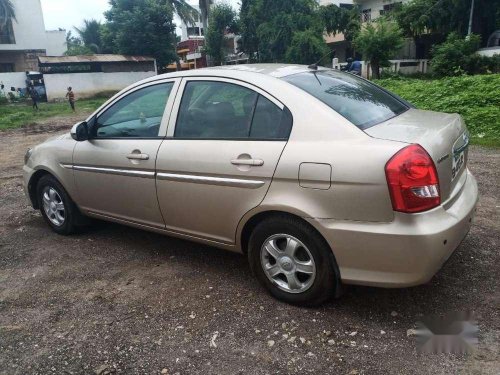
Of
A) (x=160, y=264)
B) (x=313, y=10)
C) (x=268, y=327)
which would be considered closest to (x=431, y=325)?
(x=268, y=327)

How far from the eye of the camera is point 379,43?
21.8m

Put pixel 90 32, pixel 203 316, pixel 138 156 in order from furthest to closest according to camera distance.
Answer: pixel 90 32, pixel 138 156, pixel 203 316

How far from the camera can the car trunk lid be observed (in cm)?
267

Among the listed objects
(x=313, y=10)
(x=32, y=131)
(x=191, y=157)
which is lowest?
(x=32, y=131)

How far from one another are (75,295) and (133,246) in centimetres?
94

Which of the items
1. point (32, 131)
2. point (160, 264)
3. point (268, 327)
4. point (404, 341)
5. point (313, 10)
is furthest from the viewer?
point (313, 10)

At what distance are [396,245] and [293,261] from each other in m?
0.70

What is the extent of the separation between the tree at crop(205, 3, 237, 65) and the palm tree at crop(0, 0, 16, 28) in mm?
16069

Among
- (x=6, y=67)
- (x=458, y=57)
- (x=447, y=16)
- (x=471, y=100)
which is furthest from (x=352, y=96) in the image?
(x=6, y=67)

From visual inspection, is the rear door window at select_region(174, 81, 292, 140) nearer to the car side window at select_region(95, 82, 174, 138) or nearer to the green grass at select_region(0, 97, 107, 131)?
the car side window at select_region(95, 82, 174, 138)

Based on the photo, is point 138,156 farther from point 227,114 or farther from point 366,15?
point 366,15

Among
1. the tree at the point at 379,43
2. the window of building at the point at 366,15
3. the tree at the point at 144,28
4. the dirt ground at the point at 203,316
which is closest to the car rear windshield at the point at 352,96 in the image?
the dirt ground at the point at 203,316

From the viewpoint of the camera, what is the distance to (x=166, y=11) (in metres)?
33.0

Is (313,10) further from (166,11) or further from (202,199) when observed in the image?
(202,199)
